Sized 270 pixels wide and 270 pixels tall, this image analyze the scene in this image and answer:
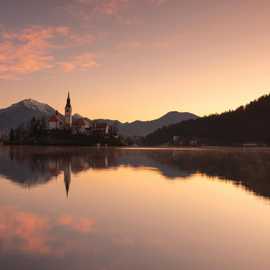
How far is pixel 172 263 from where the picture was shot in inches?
532

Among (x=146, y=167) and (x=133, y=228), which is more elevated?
(x=146, y=167)

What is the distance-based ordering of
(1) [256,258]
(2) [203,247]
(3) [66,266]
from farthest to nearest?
(2) [203,247]
(1) [256,258]
(3) [66,266]

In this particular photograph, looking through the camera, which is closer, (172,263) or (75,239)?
(172,263)

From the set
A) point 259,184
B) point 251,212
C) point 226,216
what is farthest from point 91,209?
point 259,184

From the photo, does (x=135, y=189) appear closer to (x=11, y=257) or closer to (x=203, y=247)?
(x=203, y=247)

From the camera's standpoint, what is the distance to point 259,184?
37594 mm

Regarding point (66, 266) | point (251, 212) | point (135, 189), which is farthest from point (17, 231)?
point (135, 189)

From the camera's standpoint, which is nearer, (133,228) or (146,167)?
(133,228)

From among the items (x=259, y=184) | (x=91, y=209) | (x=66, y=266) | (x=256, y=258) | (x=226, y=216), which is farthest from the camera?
(x=259, y=184)

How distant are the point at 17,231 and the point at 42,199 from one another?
31.7 feet

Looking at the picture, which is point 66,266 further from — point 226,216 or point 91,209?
point 226,216

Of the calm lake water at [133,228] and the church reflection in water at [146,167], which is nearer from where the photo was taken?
the calm lake water at [133,228]

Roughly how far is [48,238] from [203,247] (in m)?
7.36

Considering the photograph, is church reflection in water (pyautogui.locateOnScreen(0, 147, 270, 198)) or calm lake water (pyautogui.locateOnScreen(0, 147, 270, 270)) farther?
church reflection in water (pyautogui.locateOnScreen(0, 147, 270, 198))
